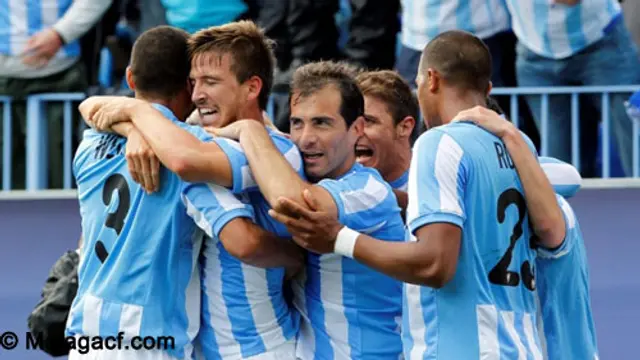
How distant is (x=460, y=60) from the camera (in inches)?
179

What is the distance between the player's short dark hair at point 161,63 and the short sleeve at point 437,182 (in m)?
0.85

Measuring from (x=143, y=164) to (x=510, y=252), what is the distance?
44.6 inches

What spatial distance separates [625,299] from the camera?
24.7 feet

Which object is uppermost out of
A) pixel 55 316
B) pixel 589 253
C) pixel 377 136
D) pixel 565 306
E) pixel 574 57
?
pixel 574 57

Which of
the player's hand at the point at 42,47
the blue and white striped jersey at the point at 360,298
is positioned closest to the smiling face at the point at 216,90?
the blue and white striped jersey at the point at 360,298

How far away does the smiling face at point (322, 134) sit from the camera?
4.66 metres

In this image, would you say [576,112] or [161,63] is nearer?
[161,63]

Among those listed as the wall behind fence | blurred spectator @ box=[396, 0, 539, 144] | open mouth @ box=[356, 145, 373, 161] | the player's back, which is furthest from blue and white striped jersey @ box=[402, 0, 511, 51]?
the player's back

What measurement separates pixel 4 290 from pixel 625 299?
3.16 m

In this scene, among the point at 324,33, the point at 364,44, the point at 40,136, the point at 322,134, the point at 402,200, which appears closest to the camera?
the point at 322,134

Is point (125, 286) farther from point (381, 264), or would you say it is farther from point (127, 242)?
point (381, 264)

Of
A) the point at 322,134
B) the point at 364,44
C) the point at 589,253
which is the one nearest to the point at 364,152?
the point at 322,134

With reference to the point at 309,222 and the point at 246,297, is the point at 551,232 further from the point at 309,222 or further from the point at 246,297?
the point at 246,297

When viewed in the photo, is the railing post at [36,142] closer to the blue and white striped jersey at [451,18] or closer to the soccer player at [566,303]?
the blue and white striped jersey at [451,18]
